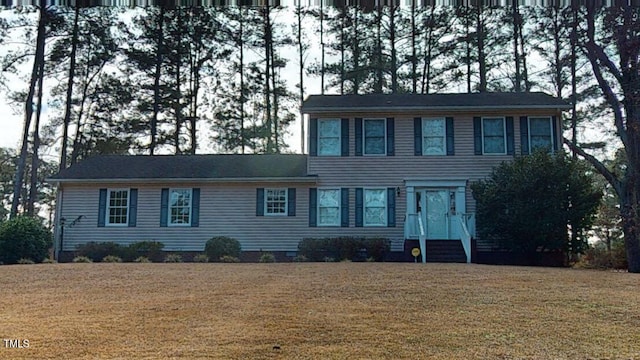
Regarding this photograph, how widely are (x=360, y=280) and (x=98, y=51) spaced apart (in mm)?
23836

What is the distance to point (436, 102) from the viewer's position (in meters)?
20.8

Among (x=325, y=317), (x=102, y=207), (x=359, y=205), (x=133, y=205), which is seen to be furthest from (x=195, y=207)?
(x=325, y=317)

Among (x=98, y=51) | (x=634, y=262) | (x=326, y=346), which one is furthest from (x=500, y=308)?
(x=98, y=51)

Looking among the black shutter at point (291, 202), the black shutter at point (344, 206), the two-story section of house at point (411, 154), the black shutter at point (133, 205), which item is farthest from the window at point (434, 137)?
the black shutter at point (133, 205)

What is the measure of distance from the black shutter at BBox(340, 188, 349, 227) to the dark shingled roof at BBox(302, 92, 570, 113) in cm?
290

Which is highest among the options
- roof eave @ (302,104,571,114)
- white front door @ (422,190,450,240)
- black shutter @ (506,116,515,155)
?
roof eave @ (302,104,571,114)

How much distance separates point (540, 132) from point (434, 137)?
3619 mm

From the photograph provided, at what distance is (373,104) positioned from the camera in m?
20.6

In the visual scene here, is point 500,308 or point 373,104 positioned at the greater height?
point 373,104

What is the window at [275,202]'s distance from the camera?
806 inches

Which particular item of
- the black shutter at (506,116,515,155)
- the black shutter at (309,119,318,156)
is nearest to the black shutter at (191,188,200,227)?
the black shutter at (309,119,318,156)

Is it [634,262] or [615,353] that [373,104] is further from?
[615,353]

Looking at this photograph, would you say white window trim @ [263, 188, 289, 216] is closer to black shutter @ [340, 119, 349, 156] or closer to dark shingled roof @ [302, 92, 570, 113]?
black shutter @ [340, 119, 349, 156]

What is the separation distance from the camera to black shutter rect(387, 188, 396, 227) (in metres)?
19.8
